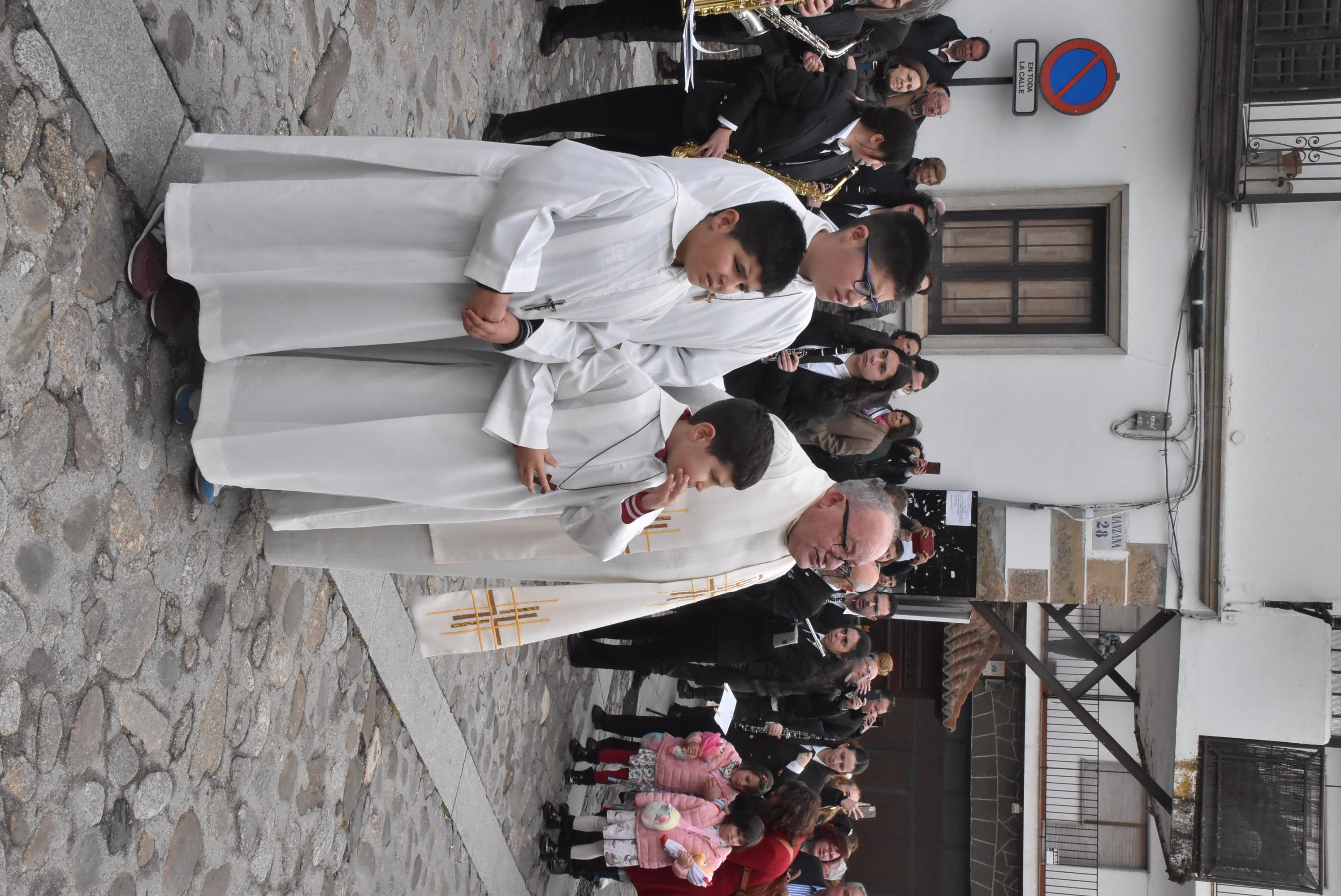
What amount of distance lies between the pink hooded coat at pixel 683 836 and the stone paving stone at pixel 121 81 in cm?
466

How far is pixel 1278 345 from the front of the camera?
23.3 feet

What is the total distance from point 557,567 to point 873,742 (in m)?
10.5

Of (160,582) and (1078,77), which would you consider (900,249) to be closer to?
(160,582)

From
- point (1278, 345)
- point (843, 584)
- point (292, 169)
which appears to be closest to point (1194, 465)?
point (1278, 345)

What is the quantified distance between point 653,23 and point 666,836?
4.69 metres

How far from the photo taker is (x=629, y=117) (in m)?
4.71

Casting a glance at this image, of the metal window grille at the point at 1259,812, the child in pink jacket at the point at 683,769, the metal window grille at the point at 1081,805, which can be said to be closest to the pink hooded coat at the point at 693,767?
the child in pink jacket at the point at 683,769

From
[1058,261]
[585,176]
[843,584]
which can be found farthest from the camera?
[1058,261]

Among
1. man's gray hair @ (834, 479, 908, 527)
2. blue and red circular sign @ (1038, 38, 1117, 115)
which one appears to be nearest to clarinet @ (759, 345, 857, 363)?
man's gray hair @ (834, 479, 908, 527)

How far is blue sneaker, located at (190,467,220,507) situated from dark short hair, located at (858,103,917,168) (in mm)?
3339

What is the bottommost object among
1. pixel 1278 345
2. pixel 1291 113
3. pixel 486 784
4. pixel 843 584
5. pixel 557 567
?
pixel 486 784

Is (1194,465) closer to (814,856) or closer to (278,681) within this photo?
(814,856)

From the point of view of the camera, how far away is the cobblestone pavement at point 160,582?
2.31 meters

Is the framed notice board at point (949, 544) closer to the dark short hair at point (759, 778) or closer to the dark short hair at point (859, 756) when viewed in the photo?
the dark short hair at point (859, 756)
